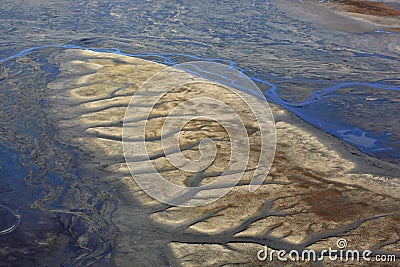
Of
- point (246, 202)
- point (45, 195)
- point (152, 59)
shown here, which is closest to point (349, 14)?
point (152, 59)

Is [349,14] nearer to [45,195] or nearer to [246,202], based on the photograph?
[246,202]

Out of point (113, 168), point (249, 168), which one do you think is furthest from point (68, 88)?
point (249, 168)

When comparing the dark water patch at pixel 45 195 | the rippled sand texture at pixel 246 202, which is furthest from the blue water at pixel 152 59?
the rippled sand texture at pixel 246 202

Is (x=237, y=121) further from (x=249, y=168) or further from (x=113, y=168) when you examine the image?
(x=113, y=168)

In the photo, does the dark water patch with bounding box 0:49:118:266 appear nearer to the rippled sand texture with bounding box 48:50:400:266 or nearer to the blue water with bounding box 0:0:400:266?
the blue water with bounding box 0:0:400:266

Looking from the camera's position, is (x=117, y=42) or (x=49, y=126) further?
(x=117, y=42)

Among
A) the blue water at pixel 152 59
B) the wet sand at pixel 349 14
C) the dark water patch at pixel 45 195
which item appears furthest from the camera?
the wet sand at pixel 349 14

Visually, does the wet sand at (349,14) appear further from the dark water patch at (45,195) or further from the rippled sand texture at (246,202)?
the dark water patch at (45,195)

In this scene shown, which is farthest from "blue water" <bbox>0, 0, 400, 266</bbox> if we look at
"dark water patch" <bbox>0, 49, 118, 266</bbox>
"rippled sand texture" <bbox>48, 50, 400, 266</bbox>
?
"rippled sand texture" <bbox>48, 50, 400, 266</bbox>
